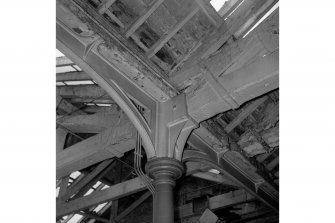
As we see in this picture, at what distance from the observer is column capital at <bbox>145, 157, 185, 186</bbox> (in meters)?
5.83

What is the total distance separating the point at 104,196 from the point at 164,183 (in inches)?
162

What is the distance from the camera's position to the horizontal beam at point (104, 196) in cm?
902

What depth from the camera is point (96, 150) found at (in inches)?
282

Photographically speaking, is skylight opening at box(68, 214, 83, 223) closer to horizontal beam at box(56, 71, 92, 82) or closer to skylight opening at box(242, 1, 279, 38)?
horizontal beam at box(56, 71, 92, 82)

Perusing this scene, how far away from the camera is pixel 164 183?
19.0 ft

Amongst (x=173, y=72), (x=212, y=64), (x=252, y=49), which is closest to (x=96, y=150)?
(x=173, y=72)

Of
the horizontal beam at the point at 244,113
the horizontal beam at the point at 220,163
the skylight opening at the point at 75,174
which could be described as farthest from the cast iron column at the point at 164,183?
the skylight opening at the point at 75,174

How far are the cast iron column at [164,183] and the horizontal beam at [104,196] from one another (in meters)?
2.98

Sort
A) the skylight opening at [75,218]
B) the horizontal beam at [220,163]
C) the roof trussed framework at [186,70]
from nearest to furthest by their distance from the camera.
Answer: the roof trussed framework at [186,70], the horizontal beam at [220,163], the skylight opening at [75,218]

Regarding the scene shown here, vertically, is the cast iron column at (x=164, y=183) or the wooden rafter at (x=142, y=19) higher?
the wooden rafter at (x=142, y=19)

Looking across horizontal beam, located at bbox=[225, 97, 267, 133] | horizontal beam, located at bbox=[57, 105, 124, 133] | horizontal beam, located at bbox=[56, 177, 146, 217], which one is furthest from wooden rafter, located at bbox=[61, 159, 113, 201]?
horizontal beam, located at bbox=[225, 97, 267, 133]

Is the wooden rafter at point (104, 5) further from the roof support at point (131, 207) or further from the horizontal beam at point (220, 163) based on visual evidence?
the roof support at point (131, 207)

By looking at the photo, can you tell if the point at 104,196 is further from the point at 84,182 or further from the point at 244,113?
the point at 244,113
